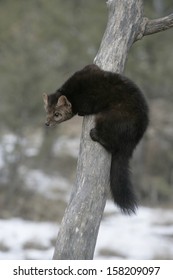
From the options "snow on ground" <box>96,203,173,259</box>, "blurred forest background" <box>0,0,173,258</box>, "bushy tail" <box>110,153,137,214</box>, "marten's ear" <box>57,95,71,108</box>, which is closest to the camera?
"bushy tail" <box>110,153,137,214</box>

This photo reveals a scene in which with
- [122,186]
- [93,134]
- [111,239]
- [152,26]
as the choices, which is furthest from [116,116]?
[111,239]

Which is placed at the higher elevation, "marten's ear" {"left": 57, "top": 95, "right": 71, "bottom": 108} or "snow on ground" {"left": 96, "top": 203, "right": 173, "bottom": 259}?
"snow on ground" {"left": 96, "top": 203, "right": 173, "bottom": 259}

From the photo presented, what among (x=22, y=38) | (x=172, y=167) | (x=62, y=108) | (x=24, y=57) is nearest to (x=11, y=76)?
(x=24, y=57)

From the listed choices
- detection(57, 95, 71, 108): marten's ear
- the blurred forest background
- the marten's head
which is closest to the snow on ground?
the blurred forest background

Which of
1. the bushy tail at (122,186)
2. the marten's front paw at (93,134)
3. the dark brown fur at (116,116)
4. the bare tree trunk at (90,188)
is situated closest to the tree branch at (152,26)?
the bare tree trunk at (90,188)

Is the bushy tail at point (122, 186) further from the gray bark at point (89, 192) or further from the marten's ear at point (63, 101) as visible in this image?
the marten's ear at point (63, 101)

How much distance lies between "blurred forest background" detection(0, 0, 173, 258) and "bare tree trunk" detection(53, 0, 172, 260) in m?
7.02

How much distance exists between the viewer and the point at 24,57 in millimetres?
12023

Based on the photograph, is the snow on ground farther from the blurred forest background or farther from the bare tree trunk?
the bare tree trunk

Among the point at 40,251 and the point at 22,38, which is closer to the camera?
the point at 40,251

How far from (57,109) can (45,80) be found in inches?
276

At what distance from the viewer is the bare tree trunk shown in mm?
4566

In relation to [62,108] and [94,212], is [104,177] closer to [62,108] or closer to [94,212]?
[94,212]

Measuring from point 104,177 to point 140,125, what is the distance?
513mm
